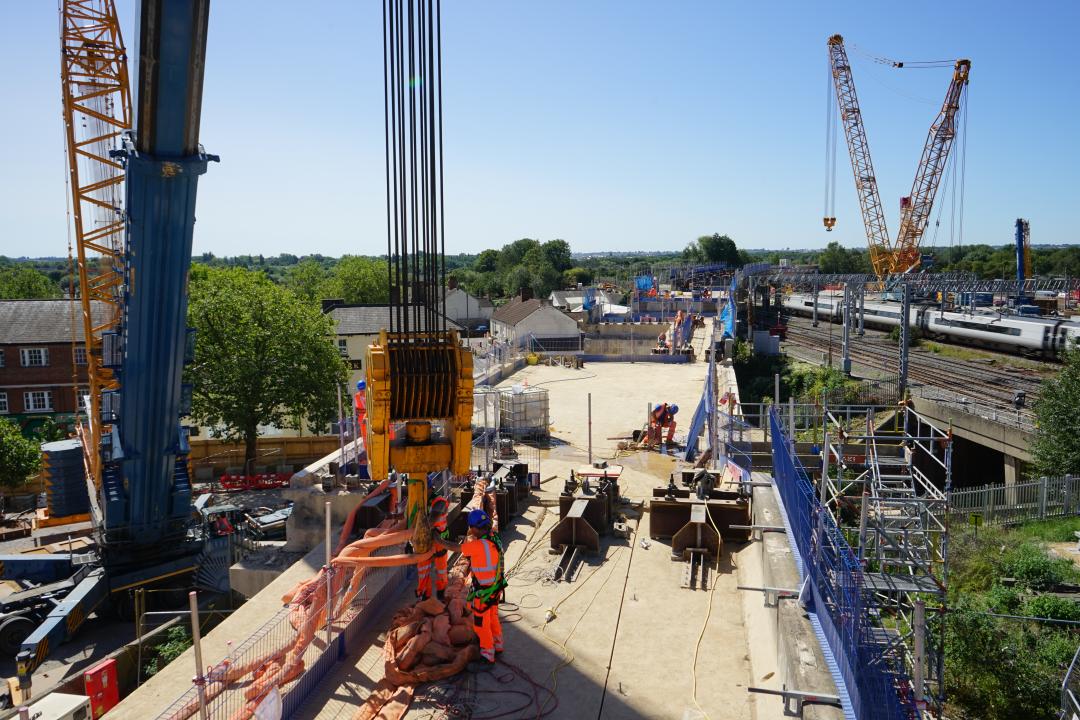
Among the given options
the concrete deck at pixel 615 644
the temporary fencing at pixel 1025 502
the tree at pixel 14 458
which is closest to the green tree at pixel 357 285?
the tree at pixel 14 458

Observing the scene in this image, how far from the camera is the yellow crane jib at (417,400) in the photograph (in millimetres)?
8094

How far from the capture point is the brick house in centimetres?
3884

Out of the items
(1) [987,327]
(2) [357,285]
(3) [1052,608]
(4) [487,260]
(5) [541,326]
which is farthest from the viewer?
(4) [487,260]

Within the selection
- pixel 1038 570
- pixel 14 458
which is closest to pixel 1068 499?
pixel 1038 570

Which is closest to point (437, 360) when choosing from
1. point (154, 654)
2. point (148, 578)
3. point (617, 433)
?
point (154, 654)

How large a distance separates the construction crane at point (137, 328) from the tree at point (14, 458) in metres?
8.11

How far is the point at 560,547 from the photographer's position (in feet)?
39.1

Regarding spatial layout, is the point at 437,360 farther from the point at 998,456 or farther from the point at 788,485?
the point at 998,456

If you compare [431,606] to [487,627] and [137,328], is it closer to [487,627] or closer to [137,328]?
[487,627]

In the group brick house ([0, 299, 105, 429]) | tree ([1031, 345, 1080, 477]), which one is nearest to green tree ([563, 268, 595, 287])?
brick house ([0, 299, 105, 429])

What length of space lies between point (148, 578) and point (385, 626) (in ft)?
29.9

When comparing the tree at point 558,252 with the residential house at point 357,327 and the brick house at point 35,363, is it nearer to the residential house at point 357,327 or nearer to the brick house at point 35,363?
the residential house at point 357,327

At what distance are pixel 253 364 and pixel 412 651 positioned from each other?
22.3 meters

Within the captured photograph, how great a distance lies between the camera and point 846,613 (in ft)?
24.4
